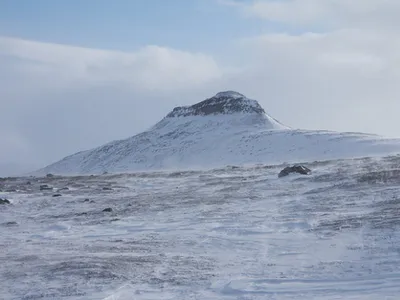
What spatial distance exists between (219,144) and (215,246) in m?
80.9

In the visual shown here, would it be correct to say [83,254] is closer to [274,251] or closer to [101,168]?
[274,251]

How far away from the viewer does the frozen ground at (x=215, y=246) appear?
14055 millimetres

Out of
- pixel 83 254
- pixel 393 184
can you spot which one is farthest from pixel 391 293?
pixel 393 184

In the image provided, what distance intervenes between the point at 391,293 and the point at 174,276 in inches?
221

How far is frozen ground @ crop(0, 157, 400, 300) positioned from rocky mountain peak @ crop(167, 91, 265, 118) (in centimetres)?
8679

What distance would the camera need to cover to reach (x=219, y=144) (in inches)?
3954

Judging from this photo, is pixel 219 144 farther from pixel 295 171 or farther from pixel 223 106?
pixel 295 171

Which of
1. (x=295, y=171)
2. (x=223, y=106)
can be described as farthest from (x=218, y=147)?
(x=295, y=171)

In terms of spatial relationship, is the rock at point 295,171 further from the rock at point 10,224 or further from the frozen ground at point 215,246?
the rock at point 10,224

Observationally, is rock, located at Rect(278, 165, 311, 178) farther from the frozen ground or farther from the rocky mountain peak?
the rocky mountain peak

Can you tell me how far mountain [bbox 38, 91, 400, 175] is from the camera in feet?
281

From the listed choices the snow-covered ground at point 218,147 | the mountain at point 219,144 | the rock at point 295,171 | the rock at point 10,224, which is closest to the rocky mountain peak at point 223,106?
the mountain at point 219,144

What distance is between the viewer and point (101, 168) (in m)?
98.1

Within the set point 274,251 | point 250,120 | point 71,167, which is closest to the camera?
point 274,251
